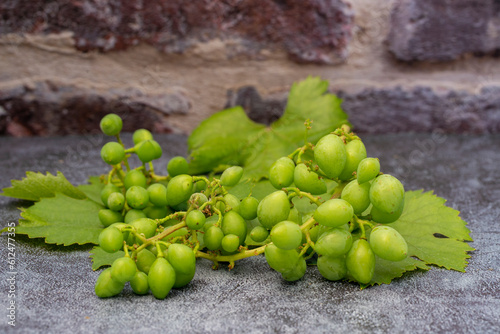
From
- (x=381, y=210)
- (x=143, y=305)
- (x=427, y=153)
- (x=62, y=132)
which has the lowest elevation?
(x=62, y=132)

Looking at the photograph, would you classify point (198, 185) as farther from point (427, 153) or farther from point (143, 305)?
point (427, 153)

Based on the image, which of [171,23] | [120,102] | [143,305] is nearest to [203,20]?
[171,23]

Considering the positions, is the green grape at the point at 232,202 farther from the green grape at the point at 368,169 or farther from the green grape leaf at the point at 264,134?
the green grape leaf at the point at 264,134

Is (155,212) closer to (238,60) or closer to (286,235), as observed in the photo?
(286,235)

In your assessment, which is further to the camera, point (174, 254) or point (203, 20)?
point (203, 20)

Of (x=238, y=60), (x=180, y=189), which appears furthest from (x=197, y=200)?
(x=238, y=60)

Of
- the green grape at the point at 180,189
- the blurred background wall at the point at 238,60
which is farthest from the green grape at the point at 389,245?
the blurred background wall at the point at 238,60
